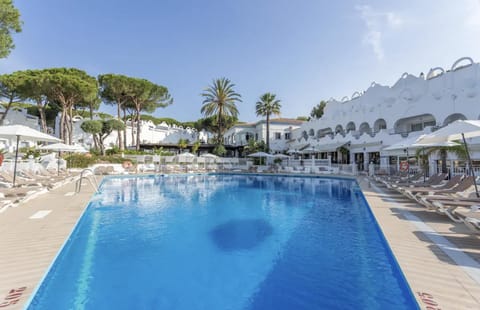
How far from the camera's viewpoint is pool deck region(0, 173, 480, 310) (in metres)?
2.92

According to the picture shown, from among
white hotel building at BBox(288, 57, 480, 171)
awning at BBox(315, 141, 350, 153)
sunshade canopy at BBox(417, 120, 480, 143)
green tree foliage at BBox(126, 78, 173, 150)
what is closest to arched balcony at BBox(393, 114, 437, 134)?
white hotel building at BBox(288, 57, 480, 171)

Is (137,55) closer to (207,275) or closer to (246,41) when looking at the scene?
(246,41)

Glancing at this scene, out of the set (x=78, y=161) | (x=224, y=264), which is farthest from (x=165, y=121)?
(x=224, y=264)

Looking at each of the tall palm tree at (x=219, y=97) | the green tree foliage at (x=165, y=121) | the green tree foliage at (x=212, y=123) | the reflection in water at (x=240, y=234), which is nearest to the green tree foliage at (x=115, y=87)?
the tall palm tree at (x=219, y=97)

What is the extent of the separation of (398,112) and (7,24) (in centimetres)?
2959

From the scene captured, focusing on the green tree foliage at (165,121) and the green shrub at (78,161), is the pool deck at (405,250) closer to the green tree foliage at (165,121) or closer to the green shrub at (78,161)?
the green shrub at (78,161)

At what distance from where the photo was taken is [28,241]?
4.59 m

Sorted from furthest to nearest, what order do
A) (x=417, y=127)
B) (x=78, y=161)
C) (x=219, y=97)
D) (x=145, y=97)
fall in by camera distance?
(x=219, y=97), (x=145, y=97), (x=417, y=127), (x=78, y=161)

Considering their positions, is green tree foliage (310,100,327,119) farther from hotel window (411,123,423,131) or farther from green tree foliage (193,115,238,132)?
hotel window (411,123,423,131)

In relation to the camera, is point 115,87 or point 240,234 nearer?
point 240,234

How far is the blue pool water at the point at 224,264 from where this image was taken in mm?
3621

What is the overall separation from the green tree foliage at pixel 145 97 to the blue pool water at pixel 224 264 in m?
27.2

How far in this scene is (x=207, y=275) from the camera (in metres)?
4.46

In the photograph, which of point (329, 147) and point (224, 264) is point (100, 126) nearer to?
point (329, 147)
